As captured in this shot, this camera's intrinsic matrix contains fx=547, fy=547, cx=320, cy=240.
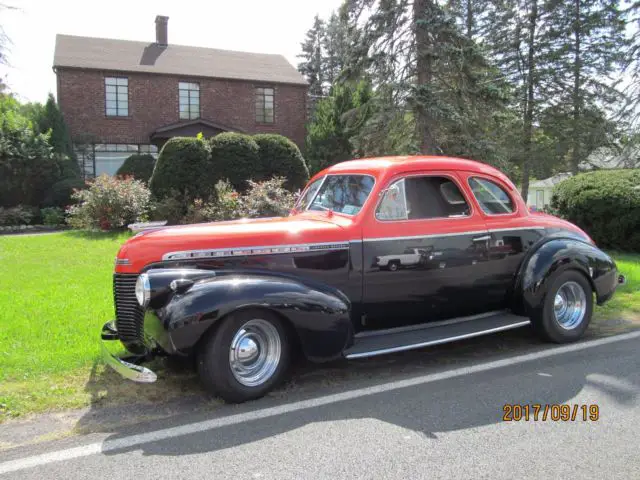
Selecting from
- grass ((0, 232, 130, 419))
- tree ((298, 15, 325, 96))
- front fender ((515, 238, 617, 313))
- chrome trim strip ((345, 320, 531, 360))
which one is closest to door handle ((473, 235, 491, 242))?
front fender ((515, 238, 617, 313))

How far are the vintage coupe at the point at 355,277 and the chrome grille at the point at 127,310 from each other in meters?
0.01

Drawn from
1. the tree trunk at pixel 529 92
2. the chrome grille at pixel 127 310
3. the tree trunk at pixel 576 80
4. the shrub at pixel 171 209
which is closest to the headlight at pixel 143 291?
the chrome grille at pixel 127 310

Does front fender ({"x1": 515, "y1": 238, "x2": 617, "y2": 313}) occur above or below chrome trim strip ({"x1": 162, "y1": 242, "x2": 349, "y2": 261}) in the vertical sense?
below

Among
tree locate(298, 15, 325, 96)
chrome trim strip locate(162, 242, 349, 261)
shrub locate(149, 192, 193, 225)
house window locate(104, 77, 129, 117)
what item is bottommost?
chrome trim strip locate(162, 242, 349, 261)

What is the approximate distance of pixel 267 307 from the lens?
422cm

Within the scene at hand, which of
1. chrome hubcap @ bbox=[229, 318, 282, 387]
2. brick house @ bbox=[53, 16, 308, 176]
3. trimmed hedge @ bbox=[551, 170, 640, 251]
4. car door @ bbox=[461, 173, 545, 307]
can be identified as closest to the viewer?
chrome hubcap @ bbox=[229, 318, 282, 387]

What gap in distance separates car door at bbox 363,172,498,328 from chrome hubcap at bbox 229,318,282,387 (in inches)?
39.7

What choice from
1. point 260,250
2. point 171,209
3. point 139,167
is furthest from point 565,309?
point 139,167

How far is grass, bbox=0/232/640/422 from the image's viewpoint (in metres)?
4.46

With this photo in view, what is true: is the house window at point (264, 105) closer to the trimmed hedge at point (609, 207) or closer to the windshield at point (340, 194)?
the trimmed hedge at point (609, 207)

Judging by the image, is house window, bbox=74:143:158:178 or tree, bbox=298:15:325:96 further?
tree, bbox=298:15:325:96

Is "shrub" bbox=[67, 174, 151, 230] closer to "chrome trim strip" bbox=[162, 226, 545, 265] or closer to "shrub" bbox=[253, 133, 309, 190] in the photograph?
"shrub" bbox=[253, 133, 309, 190]

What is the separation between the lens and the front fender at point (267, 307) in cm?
401

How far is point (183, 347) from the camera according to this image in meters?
4.03
